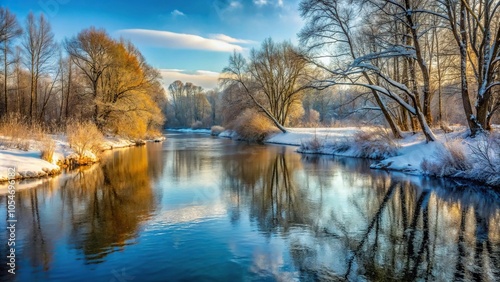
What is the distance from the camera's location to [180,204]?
Answer: 28.8 ft

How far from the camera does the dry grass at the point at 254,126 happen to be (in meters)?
35.6

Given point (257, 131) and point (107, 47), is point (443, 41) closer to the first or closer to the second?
point (257, 131)

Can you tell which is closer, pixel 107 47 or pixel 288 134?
pixel 107 47

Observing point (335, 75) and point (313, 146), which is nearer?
point (335, 75)

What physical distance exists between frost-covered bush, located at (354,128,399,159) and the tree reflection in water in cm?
528

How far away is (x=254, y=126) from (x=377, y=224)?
29151mm

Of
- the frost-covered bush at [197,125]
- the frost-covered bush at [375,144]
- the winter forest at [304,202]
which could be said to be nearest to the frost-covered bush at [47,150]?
the winter forest at [304,202]

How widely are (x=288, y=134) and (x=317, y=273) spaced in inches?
1137

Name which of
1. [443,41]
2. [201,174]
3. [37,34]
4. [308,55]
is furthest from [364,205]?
[37,34]

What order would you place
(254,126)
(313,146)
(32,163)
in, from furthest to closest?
(254,126) < (313,146) < (32,163)

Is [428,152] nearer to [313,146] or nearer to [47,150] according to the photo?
[313,146]

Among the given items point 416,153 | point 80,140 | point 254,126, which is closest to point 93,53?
point 80,140

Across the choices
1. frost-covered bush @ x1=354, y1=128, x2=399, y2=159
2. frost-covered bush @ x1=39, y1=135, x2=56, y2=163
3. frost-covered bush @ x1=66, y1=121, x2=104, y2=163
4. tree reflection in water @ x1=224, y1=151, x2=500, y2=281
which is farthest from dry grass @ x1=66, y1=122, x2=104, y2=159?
frost-covered bush @ x1=354, y1=128, x2=399, y2=159

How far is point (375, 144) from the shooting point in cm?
1862
